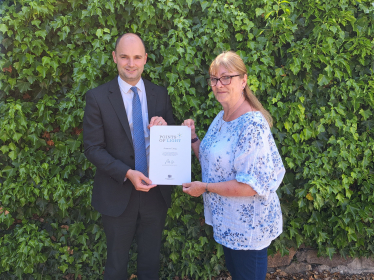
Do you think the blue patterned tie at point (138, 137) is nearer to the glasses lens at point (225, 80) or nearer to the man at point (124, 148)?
the man at point (124, 148)

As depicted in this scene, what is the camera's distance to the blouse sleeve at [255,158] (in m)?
1.89

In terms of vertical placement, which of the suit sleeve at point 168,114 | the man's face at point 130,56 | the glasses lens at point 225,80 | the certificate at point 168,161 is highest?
the man's face at point 130,56

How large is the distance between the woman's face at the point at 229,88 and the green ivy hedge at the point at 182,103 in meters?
0.90

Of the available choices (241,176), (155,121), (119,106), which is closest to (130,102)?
(119,106)

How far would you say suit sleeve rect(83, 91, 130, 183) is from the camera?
2.36m

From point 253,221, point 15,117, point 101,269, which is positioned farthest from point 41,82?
point 253,221

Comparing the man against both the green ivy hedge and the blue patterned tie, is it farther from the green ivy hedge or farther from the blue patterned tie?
the green ivy hedge

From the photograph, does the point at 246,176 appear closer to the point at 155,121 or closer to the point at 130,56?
the point at 155,121

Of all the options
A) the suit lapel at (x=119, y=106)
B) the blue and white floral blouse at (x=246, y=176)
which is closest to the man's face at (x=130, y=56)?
the suit lapel at (x=119, y=106)

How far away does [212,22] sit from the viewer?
9.90 feet

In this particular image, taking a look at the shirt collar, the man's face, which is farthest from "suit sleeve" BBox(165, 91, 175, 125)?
the man's face

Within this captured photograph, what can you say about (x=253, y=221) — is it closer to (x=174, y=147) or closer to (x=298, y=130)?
(x=174, y=147)

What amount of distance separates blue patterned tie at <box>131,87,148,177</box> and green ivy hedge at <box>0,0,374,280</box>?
54 cm

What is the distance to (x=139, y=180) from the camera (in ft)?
7.55
